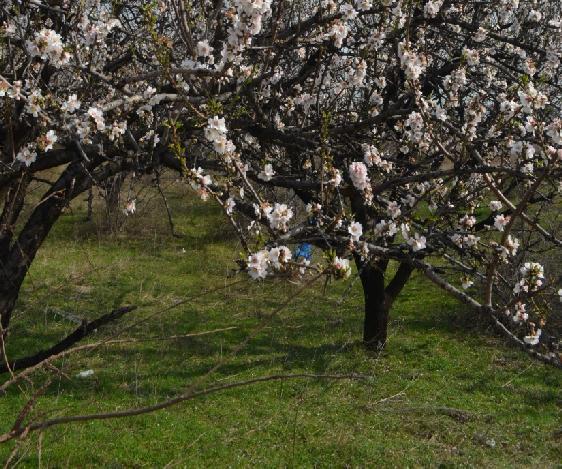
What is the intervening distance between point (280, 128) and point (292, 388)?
129 inches

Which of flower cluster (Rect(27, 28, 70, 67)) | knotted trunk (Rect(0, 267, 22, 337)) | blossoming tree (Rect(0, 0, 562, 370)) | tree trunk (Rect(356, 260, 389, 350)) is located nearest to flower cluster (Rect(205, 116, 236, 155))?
blossoming tree (Rect(0, 0, 562, 370))

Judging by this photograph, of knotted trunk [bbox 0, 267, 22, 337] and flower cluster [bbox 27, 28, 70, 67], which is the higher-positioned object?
flower cluster [bbox 27, 28, 70, 67]

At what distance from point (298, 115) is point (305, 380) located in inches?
111

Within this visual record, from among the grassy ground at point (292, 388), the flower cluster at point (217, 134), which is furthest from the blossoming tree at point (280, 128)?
the grassy ground at point (292, 388)

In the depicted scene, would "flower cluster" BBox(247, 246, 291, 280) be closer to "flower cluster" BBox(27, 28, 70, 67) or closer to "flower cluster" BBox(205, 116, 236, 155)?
"flower cluster" BBox(205, 116, 236, 155)

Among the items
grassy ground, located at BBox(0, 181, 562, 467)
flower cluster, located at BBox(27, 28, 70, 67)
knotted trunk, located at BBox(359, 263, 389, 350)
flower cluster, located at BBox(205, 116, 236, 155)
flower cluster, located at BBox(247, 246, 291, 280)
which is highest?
flower cluster, located at BBox(27, 28, 70, 67)

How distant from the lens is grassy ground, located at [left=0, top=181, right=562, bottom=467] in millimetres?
5590

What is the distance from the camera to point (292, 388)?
7.09 metres

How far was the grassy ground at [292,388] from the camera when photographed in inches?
220

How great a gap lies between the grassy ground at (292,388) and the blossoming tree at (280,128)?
2.16 feet

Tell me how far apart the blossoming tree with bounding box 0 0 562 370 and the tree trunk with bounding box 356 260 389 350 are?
1.76 m

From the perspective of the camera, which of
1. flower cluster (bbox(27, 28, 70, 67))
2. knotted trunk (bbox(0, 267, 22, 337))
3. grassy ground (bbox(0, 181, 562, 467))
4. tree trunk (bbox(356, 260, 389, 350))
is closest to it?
flower cluster (bbox(27, 28, 70, 67))

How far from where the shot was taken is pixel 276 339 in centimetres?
859

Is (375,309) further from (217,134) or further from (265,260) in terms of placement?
(265,260)
